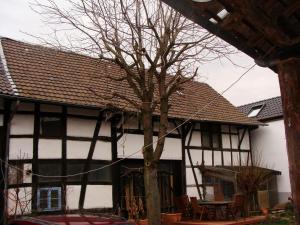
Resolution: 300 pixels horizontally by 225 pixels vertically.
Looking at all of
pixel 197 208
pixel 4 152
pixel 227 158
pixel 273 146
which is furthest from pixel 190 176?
pixel 4 152

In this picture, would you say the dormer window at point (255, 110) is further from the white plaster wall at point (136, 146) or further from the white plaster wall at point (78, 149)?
the white plaster wall at point (78, 149)

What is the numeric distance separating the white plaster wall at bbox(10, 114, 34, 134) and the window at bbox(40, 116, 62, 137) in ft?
1.24

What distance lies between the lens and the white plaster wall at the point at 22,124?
11.4 m

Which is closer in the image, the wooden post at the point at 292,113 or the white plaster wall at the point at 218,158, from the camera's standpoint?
the wooden post at the point at 292,113

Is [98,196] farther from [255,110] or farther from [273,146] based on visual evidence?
[255,110]

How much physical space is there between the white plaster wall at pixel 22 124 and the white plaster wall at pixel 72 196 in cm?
205

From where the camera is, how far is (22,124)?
1158 centimetres

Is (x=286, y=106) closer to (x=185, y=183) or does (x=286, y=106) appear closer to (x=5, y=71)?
(x=5, y=71)

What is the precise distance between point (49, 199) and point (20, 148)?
1.71m

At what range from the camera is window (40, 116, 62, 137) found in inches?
474

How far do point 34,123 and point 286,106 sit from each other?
901 cm

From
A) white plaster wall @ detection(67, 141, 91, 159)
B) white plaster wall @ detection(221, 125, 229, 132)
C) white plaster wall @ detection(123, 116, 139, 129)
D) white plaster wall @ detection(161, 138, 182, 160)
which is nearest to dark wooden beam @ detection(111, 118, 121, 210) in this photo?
white plaster wall @ detection(123, 116, 139, 129)

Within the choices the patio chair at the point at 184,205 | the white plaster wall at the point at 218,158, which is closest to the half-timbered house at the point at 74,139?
the white plaster wall at the point at 218,158

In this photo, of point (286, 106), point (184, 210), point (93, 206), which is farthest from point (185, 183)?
point (286, 106)
